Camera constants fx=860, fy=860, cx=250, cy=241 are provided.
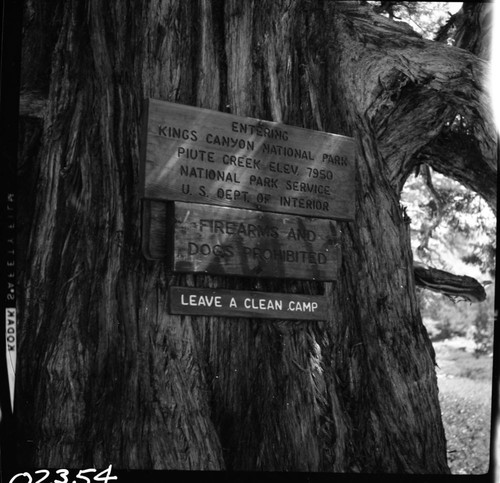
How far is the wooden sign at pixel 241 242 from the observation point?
4473mm

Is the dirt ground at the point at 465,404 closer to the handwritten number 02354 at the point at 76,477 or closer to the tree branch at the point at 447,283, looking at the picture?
the tree branch at the point at 447,283

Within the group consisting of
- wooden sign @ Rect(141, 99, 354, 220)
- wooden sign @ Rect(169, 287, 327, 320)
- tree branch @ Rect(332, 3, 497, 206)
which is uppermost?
tree branch @ Rect(332, 3, 497, 206)

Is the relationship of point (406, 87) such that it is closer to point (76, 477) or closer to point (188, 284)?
point (188, 284)

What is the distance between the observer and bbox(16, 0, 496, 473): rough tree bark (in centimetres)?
434

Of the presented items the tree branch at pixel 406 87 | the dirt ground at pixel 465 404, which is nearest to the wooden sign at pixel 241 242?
the tree branch at pixel 406 87

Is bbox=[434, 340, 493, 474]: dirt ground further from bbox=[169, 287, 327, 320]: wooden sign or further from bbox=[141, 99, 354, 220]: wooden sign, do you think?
bbox=[141, 99, 354, 220]: wooden sign

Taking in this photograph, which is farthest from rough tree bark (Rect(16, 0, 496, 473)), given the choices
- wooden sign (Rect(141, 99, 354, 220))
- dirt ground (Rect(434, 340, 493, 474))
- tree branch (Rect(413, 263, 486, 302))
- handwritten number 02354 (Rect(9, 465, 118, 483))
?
dirt ground (Rect(434, 340, 493, 474))

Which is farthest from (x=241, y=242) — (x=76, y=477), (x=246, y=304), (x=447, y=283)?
(x=447, y=283)

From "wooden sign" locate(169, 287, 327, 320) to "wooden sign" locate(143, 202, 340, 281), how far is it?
4.6 inches

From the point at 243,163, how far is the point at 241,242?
0.45m

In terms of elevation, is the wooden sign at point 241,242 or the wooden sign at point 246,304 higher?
the wooden sign at point 241,242

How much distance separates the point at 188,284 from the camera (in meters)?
4.59

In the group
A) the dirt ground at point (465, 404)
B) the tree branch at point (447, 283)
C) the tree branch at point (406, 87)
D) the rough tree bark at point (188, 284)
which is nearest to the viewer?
the rough tree bark at point (188, 284)

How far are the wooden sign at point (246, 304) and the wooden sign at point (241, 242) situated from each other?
116 millimetres
